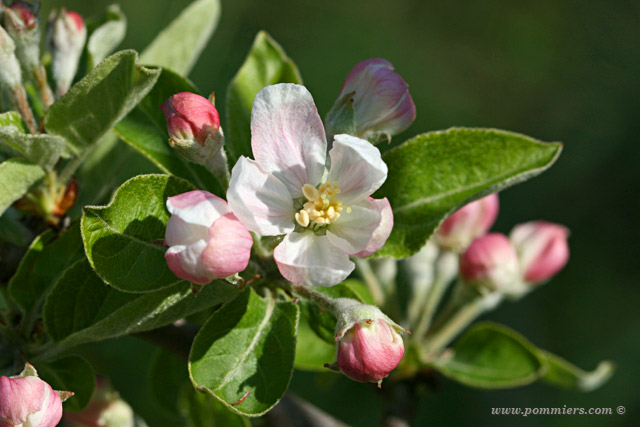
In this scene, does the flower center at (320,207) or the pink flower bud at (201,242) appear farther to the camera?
the flower center at (320,207)

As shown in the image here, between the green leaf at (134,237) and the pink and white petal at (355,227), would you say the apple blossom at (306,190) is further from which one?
the green leaf at (134,237)

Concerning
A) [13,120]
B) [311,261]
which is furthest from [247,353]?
[13,120]

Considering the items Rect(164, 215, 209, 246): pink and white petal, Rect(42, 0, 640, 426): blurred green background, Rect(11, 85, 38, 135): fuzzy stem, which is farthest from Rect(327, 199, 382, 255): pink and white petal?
Rect(42, 0, 640, 426): blurred green background

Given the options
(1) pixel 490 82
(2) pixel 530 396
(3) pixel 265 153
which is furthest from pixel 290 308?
(1) pixel 490 82

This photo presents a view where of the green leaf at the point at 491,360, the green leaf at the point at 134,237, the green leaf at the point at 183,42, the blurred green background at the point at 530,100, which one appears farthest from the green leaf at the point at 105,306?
the blurred green background at the point at 530,100

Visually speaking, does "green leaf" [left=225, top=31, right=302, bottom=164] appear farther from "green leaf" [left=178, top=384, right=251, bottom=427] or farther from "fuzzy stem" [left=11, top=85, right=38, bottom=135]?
"green leaf" [left=178, top=384, right=251, bottom=427]
